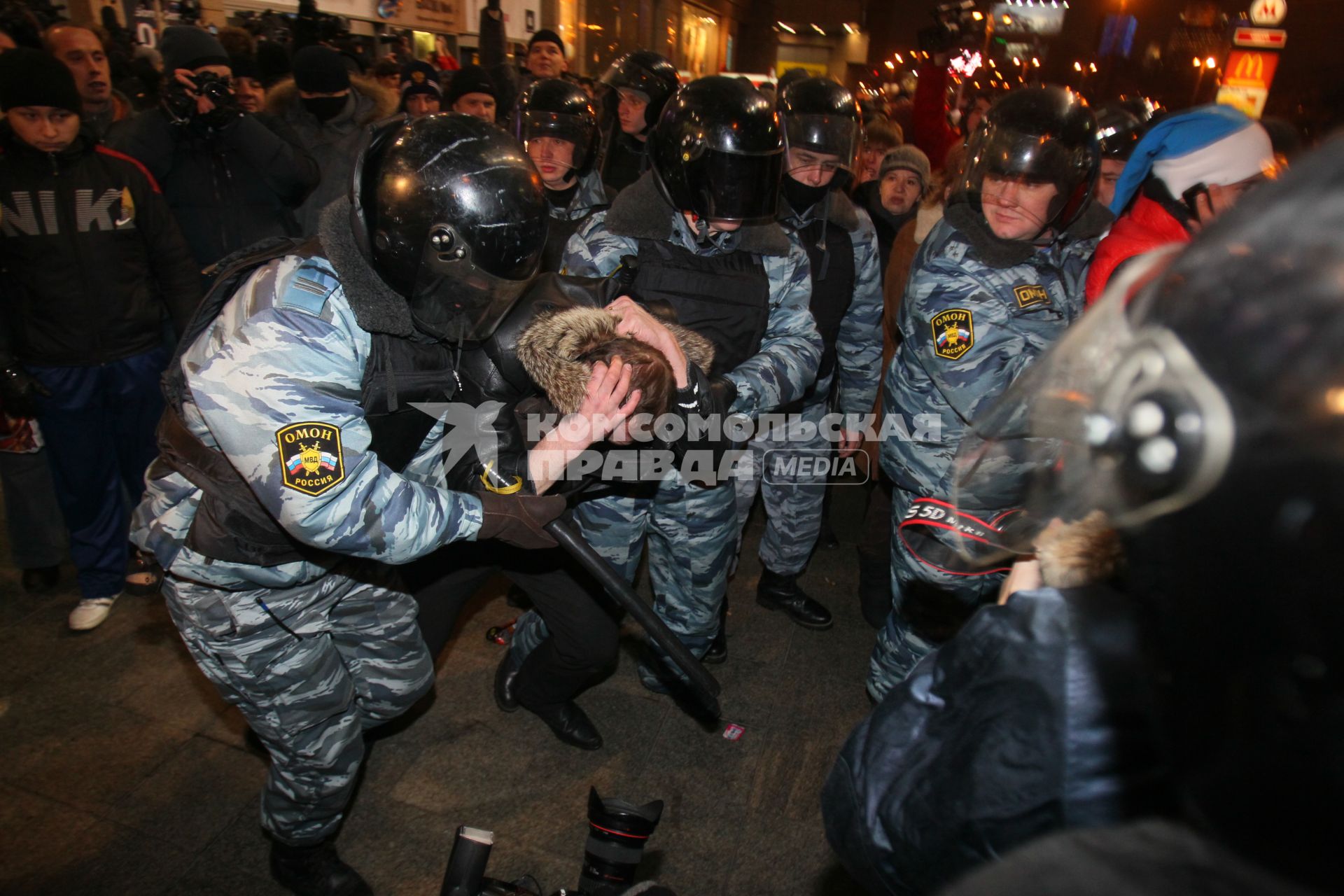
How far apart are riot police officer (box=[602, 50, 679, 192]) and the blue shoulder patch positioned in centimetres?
307

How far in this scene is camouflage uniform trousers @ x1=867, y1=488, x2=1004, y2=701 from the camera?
2314mm

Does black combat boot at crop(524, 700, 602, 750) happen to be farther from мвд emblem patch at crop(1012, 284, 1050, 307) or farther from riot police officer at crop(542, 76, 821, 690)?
мвд emblem patch at crop(1012, 284, 1050, 307)

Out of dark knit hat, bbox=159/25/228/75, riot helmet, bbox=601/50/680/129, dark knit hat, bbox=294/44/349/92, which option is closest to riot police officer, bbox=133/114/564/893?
dark knit hat, bbox=159/25/228/75

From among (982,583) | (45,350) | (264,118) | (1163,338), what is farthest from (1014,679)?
(264,118)

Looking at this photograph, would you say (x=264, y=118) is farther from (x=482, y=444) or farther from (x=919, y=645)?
(x=919, y=645)

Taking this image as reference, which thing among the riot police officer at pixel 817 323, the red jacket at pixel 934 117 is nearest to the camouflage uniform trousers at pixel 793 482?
the riot police officer at pixel 817 323

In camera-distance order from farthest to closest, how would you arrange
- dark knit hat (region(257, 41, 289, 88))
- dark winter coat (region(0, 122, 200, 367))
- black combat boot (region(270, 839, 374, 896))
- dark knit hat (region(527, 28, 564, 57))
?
dark knit hat (region(527, 28, 564, 57)) → dark knit hat (region(257, 41, 289, 88)) → dark winter coat (region(0, 122, 200, 367)) → black combat boot (region(270, 839, 374, 896))

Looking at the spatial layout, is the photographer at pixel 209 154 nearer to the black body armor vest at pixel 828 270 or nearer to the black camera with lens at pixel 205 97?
the black camera with lens at pixel 205 97

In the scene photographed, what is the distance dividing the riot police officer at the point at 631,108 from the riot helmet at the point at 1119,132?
7.61 ft

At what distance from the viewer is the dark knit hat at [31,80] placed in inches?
103

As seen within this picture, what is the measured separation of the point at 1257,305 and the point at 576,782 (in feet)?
7.88

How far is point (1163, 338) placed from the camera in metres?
0.64

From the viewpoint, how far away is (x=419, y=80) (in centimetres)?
477

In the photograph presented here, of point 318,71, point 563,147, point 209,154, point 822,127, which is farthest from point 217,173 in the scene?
point 822,127
